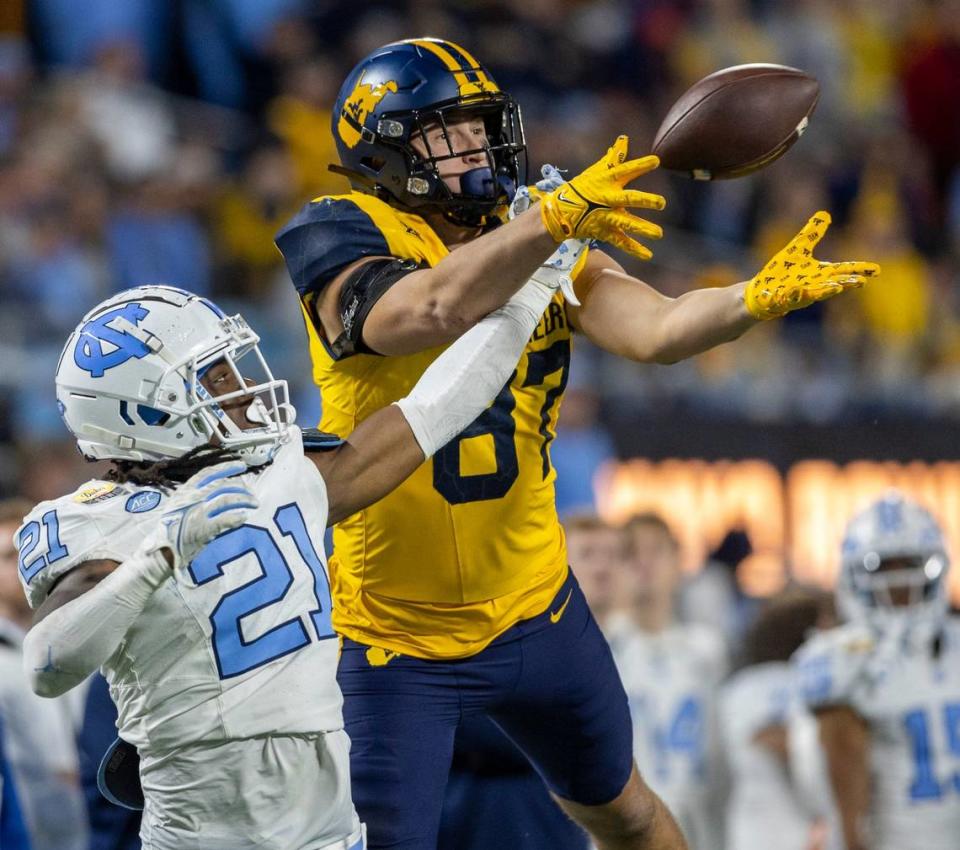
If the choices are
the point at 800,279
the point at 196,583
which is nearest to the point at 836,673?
the point at 800,279

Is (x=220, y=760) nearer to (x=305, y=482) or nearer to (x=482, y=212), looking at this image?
(x=305, y=482)

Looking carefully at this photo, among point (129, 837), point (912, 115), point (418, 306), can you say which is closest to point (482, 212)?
point (418, 306)

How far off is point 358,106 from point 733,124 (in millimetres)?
800

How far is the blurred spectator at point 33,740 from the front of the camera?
5059mm

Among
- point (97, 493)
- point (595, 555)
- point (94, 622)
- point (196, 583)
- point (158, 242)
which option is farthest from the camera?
point (158, 242)

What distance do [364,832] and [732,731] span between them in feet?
11.2

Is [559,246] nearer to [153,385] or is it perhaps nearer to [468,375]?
[468,375]

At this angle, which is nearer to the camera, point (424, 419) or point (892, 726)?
point (424, 419)

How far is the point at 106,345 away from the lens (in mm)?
A: 3201

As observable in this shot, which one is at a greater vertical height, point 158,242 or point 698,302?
point 698,302

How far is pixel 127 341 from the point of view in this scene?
3.20m

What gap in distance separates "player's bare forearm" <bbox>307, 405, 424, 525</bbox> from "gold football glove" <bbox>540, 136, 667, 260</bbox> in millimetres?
478

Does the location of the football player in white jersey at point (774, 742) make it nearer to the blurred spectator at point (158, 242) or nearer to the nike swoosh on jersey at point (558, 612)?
the nike swoosh on jersey at point (558, 612)

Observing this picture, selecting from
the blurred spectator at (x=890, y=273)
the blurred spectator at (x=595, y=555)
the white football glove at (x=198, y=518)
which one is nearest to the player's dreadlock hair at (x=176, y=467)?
the white football glove at (x=198, y=518)
